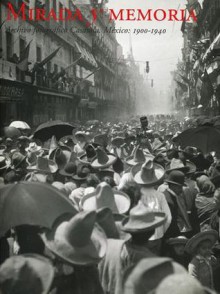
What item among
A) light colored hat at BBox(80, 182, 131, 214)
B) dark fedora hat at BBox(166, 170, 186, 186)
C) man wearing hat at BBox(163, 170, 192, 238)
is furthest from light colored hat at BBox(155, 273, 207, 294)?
dark fedora hat at BBox(166, 170, 186, 186)

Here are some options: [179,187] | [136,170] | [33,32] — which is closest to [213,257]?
[179,187]

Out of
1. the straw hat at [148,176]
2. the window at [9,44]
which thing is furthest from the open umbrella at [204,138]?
the window at [9,44]

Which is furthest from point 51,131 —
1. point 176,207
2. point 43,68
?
point 43,68

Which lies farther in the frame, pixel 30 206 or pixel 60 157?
pixel 60 157

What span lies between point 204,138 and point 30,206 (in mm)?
6311

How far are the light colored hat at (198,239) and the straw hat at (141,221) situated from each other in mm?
1066

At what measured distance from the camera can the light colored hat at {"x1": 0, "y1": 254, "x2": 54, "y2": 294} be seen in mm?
2699

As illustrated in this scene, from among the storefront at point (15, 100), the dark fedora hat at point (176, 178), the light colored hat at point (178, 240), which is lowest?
the light colored hat at point (178, 240)

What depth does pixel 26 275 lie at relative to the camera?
2.78 metres

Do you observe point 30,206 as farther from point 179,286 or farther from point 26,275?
point 179,286

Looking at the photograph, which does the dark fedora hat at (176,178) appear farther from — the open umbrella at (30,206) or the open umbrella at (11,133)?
the open umbrella at (11,133)

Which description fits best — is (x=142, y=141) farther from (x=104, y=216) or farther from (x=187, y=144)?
(x=104, y=216)

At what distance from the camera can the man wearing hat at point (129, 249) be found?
3.48m

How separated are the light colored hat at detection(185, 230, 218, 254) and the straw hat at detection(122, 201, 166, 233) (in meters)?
1.07
